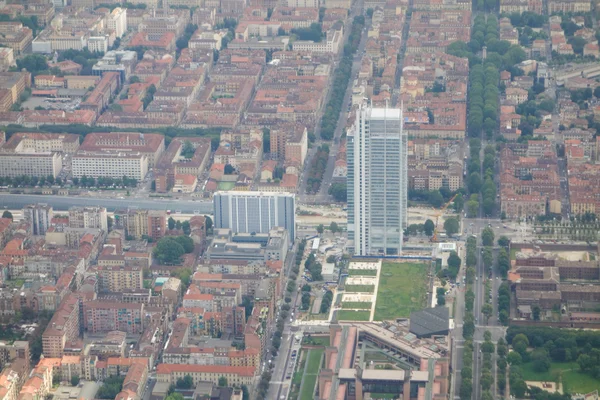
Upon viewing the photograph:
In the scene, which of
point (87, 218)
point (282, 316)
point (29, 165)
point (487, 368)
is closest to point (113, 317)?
point (282, 316)

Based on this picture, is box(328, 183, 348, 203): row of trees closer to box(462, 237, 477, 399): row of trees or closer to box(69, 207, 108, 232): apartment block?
box(462, 237, 477, 399): row of trees

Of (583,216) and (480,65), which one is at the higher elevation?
(480,65)

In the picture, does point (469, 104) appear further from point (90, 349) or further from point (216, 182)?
point (90, 349)

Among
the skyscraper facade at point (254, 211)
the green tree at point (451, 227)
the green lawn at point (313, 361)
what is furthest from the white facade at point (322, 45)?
the green lawn at point (313, 361)

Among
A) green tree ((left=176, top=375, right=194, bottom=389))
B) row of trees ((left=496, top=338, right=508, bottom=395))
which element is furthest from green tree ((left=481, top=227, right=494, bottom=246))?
green tree ((left=176, top=375, right=194, bottom=389))

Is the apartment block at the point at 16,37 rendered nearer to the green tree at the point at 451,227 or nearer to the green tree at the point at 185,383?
A: the green tree at the point at 451,227

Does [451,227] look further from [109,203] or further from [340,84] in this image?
[340,84]

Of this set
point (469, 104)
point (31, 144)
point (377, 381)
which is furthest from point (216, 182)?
point (377, 381)
